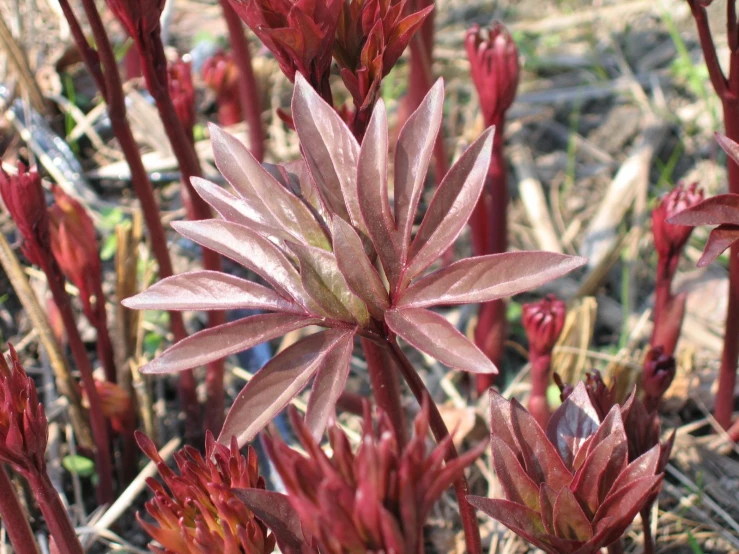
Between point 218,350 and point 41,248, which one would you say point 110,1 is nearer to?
Result: point 41,248

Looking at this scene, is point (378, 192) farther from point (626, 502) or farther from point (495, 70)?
point (495, 70)

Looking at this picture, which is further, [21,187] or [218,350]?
[21,187]

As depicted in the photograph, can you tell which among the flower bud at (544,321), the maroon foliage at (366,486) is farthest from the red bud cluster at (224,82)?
the maroon foliage at (366,486)

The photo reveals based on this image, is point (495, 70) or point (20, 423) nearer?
point (20, 423)

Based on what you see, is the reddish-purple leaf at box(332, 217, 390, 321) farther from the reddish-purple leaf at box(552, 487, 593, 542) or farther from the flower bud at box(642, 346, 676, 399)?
the flower bud at box(642, 346, 676, 399)

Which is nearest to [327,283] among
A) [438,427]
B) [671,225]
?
A: [438,427]

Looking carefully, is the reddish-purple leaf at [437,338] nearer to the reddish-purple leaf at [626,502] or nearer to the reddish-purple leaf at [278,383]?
the reddish-purple leaf at [278,383]

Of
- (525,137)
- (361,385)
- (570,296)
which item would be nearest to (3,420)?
(361,385)
